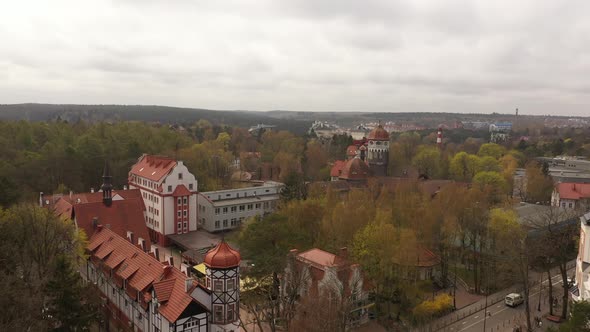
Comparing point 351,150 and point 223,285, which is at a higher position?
point 351,150

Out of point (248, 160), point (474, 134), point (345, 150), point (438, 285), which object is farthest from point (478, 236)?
point (474, 134)

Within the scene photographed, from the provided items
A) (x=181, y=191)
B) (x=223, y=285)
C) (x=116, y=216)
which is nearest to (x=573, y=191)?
(x=181, y=191)

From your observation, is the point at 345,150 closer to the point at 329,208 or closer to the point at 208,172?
the point at 208,172

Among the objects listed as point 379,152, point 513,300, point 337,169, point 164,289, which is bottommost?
point 513,300

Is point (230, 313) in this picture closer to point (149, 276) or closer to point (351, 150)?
point (149, 276)

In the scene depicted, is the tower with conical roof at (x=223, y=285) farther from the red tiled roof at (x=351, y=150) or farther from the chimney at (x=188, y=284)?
the red tiled roof at (x=351, y=150)

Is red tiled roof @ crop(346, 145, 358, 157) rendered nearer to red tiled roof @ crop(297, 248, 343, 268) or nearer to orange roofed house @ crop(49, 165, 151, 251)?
orange roofed house @ crop(49, 165, 151, 251)

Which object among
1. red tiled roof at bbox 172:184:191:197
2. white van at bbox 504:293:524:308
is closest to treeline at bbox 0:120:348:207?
red tiled roof at bbox 172:184:191:197
